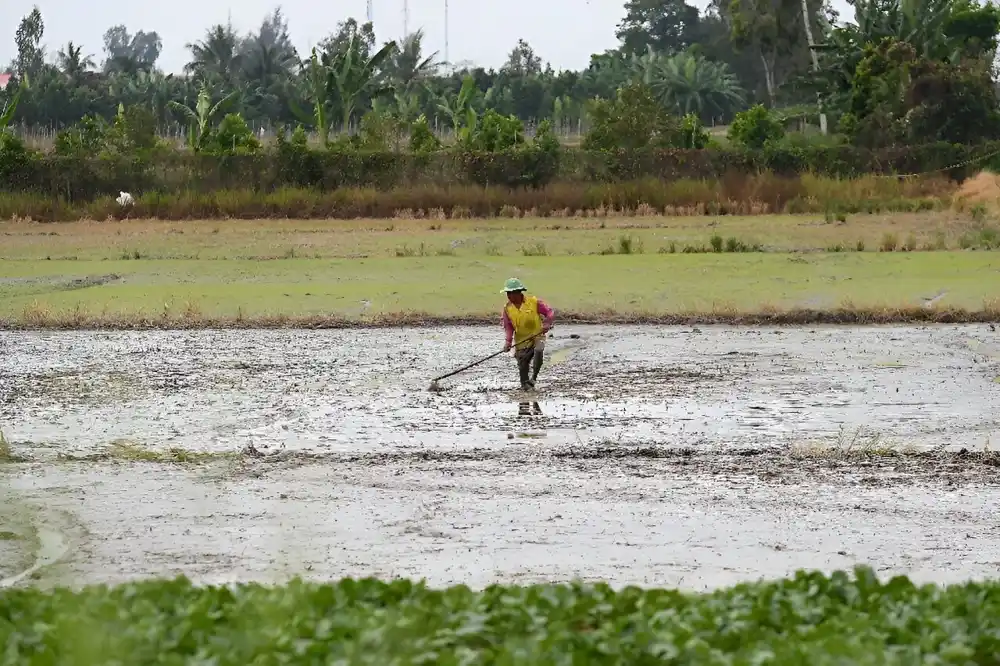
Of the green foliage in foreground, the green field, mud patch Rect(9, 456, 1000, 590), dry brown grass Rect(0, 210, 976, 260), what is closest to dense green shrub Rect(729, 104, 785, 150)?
dry brown grass Rect(0, 210, 976, 260)

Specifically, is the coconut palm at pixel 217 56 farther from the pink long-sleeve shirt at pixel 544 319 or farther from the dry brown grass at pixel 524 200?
the pink long-sleeve shirt at pixel 544 319

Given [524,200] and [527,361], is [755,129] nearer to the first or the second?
[524,200]

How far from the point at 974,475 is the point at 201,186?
37896 mm

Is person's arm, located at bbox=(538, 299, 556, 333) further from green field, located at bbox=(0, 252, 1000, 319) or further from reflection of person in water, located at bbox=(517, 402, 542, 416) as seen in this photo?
green field, located at bbox=(0, 252, 1000, 319)

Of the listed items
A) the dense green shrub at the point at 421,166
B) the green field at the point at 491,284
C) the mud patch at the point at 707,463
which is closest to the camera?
the mud patch at the point at 707,463

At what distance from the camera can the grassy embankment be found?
2389cm

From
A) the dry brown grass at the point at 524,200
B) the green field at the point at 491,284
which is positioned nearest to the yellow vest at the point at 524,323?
the green field at the point at 491,284

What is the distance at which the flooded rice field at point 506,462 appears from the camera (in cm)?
908

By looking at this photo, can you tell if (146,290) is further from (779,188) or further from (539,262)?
(779,188)

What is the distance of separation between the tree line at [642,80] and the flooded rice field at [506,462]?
26.6 meters

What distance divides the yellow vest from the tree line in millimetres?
27995

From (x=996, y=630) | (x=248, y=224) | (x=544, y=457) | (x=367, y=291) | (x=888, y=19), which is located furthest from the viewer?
(x=888, y=19)

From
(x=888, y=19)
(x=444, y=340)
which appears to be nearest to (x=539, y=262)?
(x=444, y=340)

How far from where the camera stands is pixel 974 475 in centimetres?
1125
